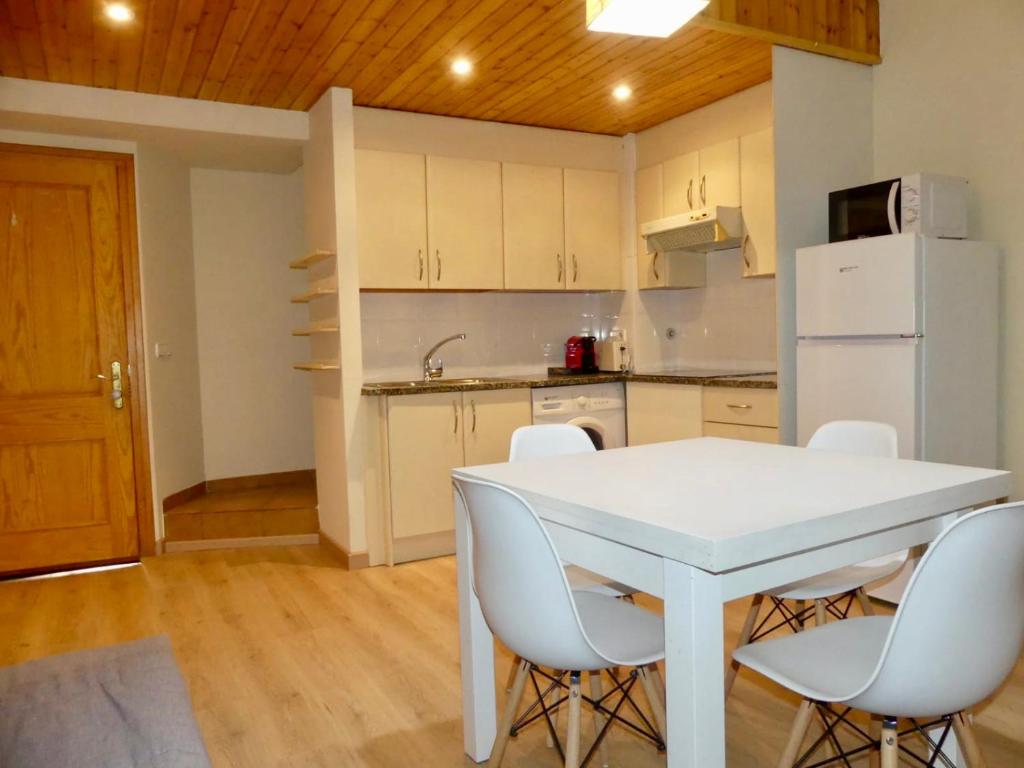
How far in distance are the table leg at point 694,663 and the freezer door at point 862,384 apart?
2.00m

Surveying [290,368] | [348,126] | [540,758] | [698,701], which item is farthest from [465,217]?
[698,701]

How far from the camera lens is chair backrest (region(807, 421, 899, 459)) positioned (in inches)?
87.4

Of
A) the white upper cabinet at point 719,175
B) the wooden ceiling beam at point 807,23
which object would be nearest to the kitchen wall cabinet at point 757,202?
the white upper cabinet at point 719,175

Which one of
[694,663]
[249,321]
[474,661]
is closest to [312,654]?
[474,661]

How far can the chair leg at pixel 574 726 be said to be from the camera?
62.2 inches

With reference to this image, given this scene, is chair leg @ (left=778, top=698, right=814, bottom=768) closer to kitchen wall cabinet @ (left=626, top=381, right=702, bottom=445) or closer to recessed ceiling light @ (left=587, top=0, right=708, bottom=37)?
recessed ceiling light @ (left=587, top=0, right=708, bottom=37)

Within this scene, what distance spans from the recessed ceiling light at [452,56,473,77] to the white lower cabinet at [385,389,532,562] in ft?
5.15

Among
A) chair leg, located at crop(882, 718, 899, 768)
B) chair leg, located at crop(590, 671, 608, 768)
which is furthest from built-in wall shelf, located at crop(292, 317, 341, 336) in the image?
chair leg, located at crop(882, 718, 899, 768)

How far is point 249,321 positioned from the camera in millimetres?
4949

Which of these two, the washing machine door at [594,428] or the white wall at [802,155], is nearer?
the white wall at [802,155]

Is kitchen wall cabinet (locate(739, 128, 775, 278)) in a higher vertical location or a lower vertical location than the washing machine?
higher

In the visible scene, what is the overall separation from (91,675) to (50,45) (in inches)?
101

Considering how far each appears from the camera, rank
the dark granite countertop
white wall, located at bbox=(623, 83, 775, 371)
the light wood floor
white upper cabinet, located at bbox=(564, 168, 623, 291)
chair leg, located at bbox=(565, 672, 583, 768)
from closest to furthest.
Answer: chair leg, located at bbox=(565, 672, 583, 768)
the light wood floor
the dark granite countertop
white wall, located at bbox=(623, 83, 775, 371)
white upper cabinet, located at bbox=(564, 168, 623, 291)

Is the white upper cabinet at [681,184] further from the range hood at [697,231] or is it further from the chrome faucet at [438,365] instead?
the chrome faucet at [438,365]
